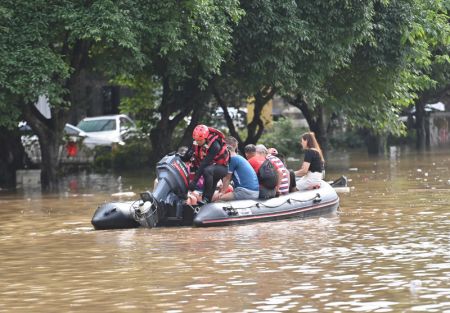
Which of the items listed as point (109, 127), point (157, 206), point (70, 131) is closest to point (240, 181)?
point (157, 206)

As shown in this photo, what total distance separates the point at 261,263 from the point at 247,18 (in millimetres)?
16890

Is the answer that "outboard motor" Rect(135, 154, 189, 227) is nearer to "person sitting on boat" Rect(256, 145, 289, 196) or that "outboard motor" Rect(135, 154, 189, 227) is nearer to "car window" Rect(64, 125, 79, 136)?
"person sitting on boat" Rect(256, 145, 289, 196)

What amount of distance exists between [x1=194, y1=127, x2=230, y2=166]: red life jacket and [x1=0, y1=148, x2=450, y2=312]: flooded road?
128 cm

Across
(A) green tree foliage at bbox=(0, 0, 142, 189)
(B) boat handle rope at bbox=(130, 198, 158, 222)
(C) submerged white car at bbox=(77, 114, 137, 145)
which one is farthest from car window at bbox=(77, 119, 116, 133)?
(B) boat handle rope at bbox=(130, 198, 158, 222)

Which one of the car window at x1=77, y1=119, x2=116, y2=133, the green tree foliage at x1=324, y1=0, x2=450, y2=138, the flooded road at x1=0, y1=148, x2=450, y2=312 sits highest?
the green tree foliage at x1=324, y1=0, x2=450, y2=138

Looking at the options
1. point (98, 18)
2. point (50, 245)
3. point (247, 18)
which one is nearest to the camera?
point (50, 245)

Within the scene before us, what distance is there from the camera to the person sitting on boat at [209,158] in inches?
723

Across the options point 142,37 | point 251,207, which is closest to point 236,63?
point 142,37

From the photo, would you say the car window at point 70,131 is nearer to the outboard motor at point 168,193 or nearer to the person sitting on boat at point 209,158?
the person sitting on boat at point 209,158

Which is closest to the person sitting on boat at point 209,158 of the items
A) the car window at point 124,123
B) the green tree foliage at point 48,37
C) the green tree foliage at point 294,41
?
the green tree foliage at point 48,37

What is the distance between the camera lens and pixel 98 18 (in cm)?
2488

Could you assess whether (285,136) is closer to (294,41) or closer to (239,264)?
(294,41)

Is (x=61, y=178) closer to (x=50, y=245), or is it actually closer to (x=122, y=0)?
(x=122, y=0)

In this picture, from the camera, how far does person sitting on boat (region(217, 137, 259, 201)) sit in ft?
61.1
